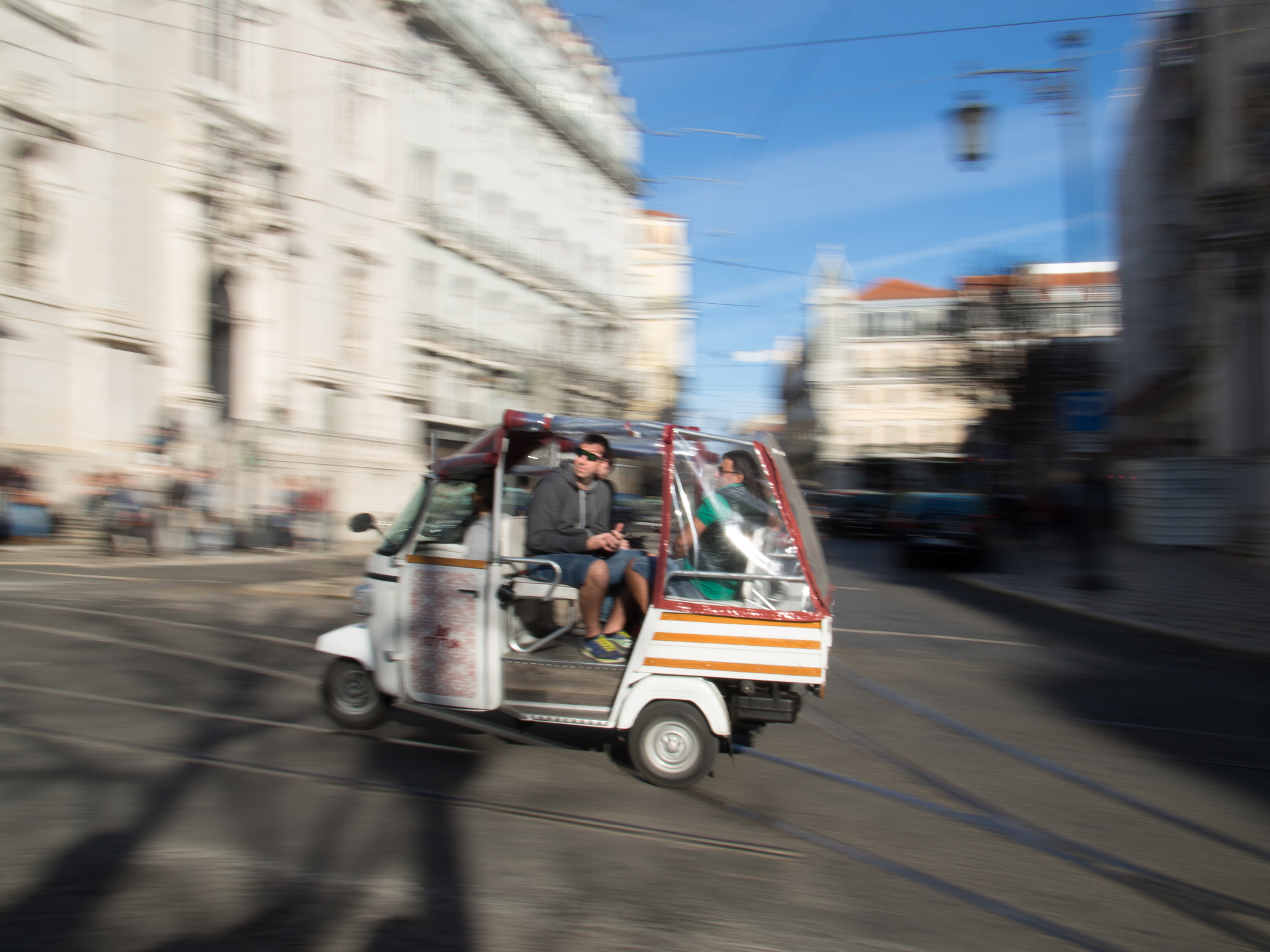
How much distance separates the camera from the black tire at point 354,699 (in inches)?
240

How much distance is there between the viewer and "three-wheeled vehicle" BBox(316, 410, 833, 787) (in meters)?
5.27

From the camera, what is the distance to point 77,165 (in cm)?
2214

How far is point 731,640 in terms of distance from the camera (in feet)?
17.3

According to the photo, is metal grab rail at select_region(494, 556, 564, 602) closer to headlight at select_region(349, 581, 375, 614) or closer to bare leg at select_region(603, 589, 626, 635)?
bare leg at select_region(603, 589, 626, 635)

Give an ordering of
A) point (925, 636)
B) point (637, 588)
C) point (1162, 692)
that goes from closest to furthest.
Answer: point (637, 588)
point (1162, 692)
point (925, 636)

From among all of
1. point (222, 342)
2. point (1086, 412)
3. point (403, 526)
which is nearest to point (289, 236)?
point (222, 342)

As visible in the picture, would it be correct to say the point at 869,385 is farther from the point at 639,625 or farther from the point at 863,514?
the point at 639,625

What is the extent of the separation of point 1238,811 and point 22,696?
729 cm

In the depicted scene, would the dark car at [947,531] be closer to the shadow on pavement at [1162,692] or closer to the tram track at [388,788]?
the shadow on pavement at [1162,692]

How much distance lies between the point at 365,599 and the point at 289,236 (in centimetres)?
2560

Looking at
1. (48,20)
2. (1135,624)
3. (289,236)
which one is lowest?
(1135,624)

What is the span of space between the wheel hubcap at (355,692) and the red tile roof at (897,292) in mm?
79951

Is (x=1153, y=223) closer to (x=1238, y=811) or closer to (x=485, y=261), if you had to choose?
(x=485, y=261)

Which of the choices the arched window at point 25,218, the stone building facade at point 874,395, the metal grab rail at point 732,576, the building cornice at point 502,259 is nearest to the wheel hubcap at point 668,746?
the metal grab rail at point 732,576
